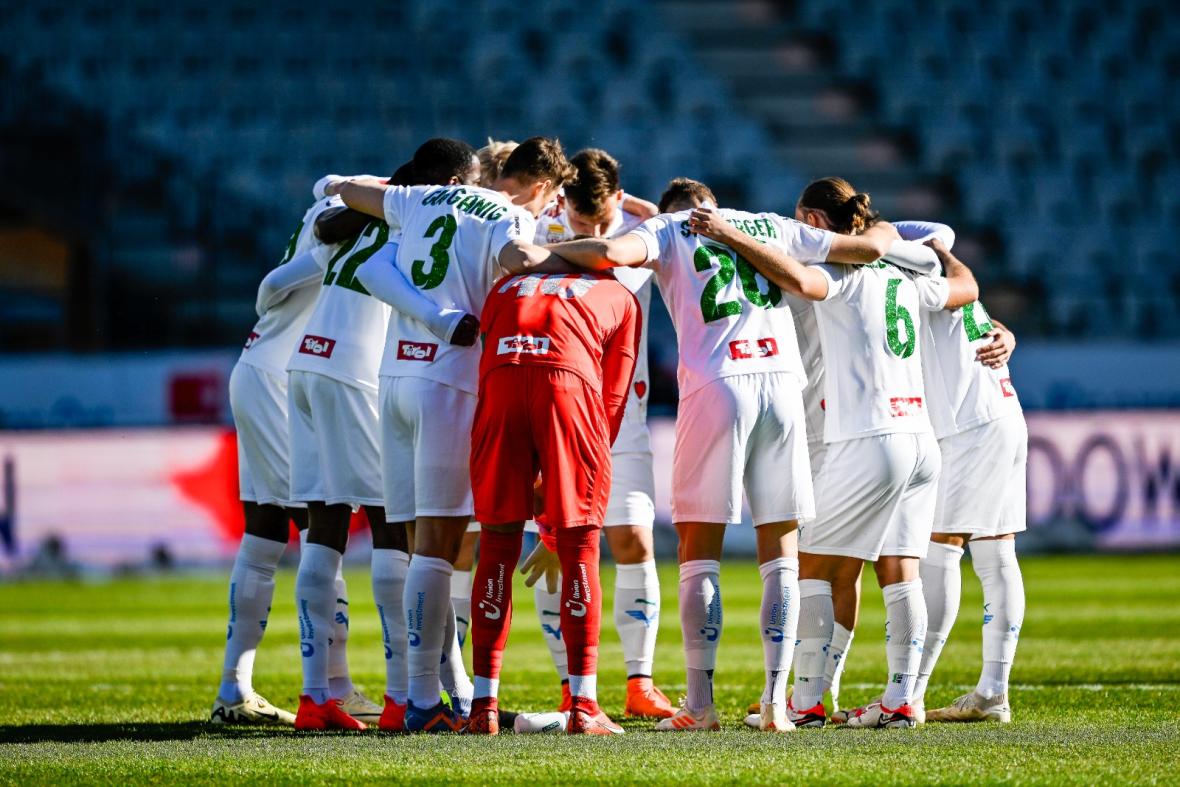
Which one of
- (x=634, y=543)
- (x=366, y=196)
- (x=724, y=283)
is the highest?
(x=366, y=196)

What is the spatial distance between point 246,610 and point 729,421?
2398 mm

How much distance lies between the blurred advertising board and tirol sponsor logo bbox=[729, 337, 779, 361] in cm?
1040

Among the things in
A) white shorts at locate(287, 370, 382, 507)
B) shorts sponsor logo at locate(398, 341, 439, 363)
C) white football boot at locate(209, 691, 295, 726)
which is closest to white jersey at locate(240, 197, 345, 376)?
white shorts at locate(287, 370, 382, 507)

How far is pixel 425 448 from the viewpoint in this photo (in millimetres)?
5902

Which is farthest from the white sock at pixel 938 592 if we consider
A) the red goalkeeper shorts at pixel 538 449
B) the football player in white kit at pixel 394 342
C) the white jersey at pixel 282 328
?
the white jersey at pixel 282 328

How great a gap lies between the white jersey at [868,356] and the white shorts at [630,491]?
99cm

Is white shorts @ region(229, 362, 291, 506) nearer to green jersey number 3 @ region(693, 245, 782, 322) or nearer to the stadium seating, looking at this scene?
green jersey number 3 @ region(693, 245, 782, 322)

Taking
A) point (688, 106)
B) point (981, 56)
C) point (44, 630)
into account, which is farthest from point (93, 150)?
point (981, 56)

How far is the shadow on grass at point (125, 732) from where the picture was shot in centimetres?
613

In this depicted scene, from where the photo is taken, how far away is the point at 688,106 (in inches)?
930

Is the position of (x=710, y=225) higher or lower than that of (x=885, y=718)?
higher

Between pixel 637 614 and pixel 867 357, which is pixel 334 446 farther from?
pixel 867 357

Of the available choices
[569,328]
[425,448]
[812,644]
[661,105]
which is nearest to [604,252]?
[569,328]

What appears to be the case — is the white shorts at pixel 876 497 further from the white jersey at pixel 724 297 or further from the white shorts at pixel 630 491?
the white shorts at pixel 630 491
